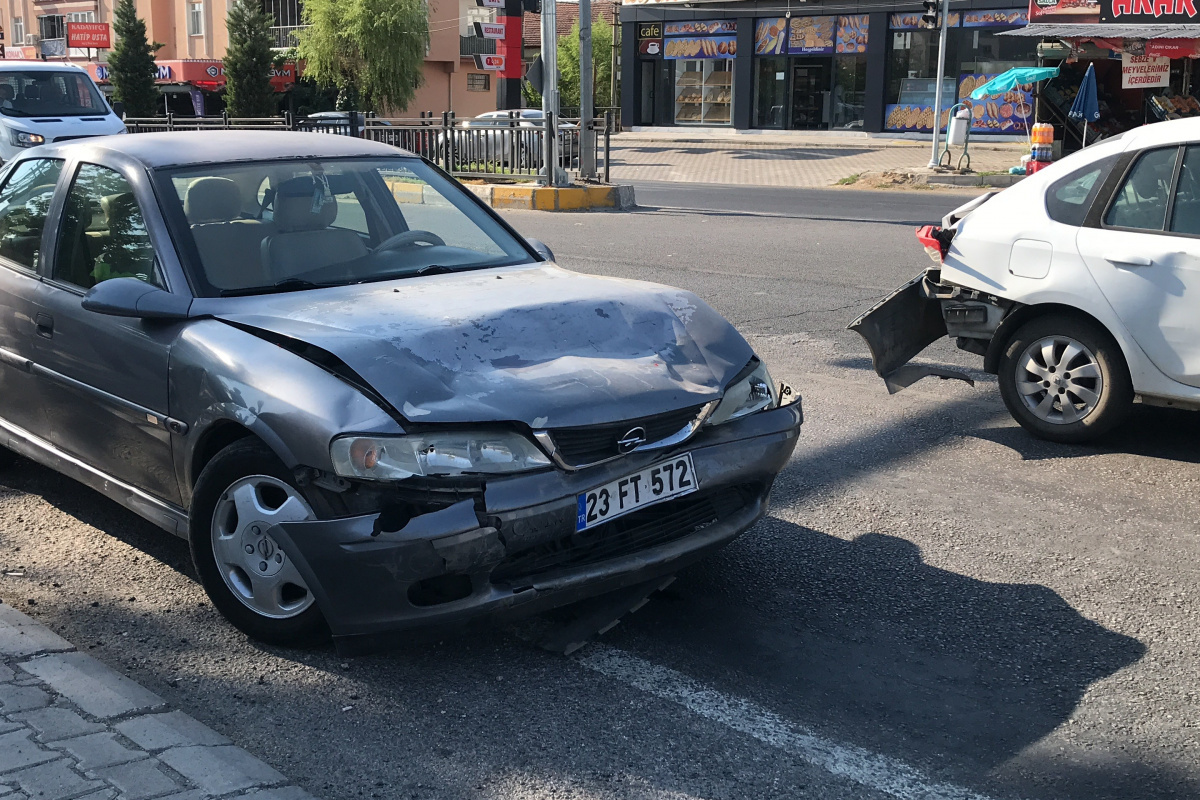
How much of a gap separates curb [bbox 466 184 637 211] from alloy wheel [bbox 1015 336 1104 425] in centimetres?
1397

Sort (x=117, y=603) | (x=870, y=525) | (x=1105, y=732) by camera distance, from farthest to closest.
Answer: (x=870, y=525) → (x=117, y=603) → (x=1105, y=732)

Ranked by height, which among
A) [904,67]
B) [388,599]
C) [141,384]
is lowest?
[388,599]

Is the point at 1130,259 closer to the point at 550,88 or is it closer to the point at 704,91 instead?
the point at 550,88

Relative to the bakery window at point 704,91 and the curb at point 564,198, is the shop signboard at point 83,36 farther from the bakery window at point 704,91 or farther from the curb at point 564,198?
the curb at point 564,198

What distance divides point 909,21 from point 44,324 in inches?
1466

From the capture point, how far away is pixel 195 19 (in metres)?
A: 55.9

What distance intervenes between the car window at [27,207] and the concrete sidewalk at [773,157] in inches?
860

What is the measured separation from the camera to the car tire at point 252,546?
11.7 ft

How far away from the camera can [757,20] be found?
136 ft

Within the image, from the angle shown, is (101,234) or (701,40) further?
(701,40)

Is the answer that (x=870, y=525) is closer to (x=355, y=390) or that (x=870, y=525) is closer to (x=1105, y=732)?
(x=1105, y=732)

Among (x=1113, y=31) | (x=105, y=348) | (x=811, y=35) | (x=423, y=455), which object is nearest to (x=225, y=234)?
(x=105, y=348)

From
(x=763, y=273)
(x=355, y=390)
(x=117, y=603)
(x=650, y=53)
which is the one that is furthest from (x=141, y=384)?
(x=650, y=53)

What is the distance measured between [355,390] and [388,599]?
23.7 inches
